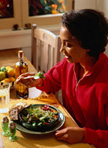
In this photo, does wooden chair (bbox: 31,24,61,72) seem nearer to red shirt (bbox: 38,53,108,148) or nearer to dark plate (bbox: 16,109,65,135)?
red shirt (bbox: 38,53,108,148)

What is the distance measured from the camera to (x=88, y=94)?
132 cm

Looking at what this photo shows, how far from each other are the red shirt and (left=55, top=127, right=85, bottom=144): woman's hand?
0.03m

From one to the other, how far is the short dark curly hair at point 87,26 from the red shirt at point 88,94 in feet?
0.38

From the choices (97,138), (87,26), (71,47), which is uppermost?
(87,26)

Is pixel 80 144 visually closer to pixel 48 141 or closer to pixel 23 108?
pixel 48 141

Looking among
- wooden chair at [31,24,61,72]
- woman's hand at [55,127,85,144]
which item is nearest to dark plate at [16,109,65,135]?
woman's hand at [55,127,85,144]

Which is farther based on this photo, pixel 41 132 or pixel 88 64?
pixel 88 64

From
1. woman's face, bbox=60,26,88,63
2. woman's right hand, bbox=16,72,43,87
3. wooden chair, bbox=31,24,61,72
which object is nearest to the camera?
woman's face, bbox=60,26,88,63

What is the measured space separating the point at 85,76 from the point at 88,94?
10 cm

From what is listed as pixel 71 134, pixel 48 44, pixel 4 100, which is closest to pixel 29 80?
Answer: pixel 4 100

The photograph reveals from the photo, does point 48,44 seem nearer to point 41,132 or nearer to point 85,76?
point 85,76

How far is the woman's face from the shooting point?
124cm

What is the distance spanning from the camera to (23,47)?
241 centimetres

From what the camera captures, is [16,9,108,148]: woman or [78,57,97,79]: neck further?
[78,57,97,79]: neck
